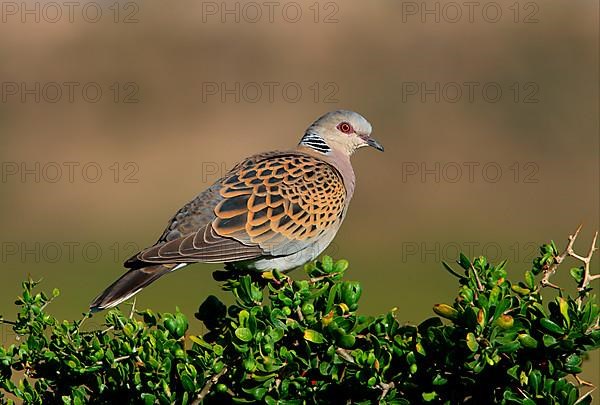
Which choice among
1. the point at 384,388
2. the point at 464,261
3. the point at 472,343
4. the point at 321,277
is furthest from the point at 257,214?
the point at 472,343

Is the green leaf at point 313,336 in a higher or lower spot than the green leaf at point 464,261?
lower

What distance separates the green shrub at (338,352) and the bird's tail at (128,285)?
88 cm

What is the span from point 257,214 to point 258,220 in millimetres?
39

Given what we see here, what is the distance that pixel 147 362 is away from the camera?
3.24 m

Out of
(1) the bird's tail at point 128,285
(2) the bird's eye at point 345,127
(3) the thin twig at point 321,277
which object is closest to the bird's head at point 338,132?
(2) the bird's eye at point 345,127

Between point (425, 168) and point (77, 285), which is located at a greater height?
point (425, 168)

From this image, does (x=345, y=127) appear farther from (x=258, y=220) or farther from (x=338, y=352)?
(x=338, y=352)

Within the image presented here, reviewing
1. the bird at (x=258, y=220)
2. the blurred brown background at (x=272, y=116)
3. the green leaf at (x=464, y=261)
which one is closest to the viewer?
the green leaf at (x=464, y=261)

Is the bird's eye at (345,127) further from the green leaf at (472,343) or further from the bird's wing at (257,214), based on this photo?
the green leaf at (472,343)

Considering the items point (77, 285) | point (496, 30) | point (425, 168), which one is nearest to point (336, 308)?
point (77, 285)

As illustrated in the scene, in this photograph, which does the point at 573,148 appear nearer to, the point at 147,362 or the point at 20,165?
the point at 20,165

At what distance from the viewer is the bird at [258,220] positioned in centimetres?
481

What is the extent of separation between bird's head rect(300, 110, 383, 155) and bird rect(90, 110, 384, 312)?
7.9 inches

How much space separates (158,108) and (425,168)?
3.87m
